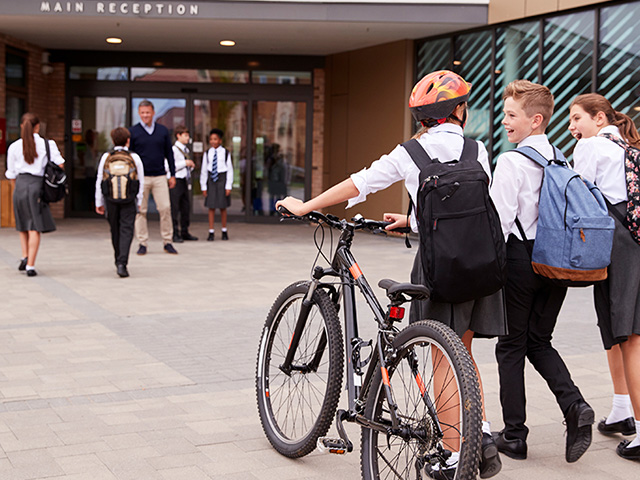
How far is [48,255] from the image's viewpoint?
1204cm

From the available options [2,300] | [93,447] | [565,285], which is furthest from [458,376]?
[2,300]

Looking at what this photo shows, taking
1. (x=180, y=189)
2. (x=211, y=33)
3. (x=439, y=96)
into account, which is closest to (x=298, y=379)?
(x=439, y=96)

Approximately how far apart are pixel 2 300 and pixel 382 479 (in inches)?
232

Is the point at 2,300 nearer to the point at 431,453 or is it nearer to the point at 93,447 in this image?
the point at 93,447

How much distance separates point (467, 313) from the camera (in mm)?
3580

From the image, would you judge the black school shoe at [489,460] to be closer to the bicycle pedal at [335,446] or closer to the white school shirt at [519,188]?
the bicycle pedal at [335,446]

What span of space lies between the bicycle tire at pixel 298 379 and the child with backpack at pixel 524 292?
2.83 ft

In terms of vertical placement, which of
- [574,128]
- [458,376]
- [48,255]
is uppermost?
[574,128]

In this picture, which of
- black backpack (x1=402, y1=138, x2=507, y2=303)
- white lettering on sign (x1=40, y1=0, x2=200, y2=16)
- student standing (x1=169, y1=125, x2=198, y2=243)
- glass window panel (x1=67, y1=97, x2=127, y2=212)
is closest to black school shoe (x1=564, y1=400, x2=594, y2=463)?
black backpack (x1=402, y1=138, x2=507, y2=303)

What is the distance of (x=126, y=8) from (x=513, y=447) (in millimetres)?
11159

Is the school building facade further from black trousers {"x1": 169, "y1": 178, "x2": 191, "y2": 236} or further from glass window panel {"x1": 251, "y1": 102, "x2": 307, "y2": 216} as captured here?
black trousers {"x1": 169, "y1": 178, "x2": 191, "y2": 236}

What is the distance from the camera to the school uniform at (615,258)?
13.6 feet

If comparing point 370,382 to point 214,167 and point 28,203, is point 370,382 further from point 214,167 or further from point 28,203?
point 214,167

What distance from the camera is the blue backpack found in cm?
376
